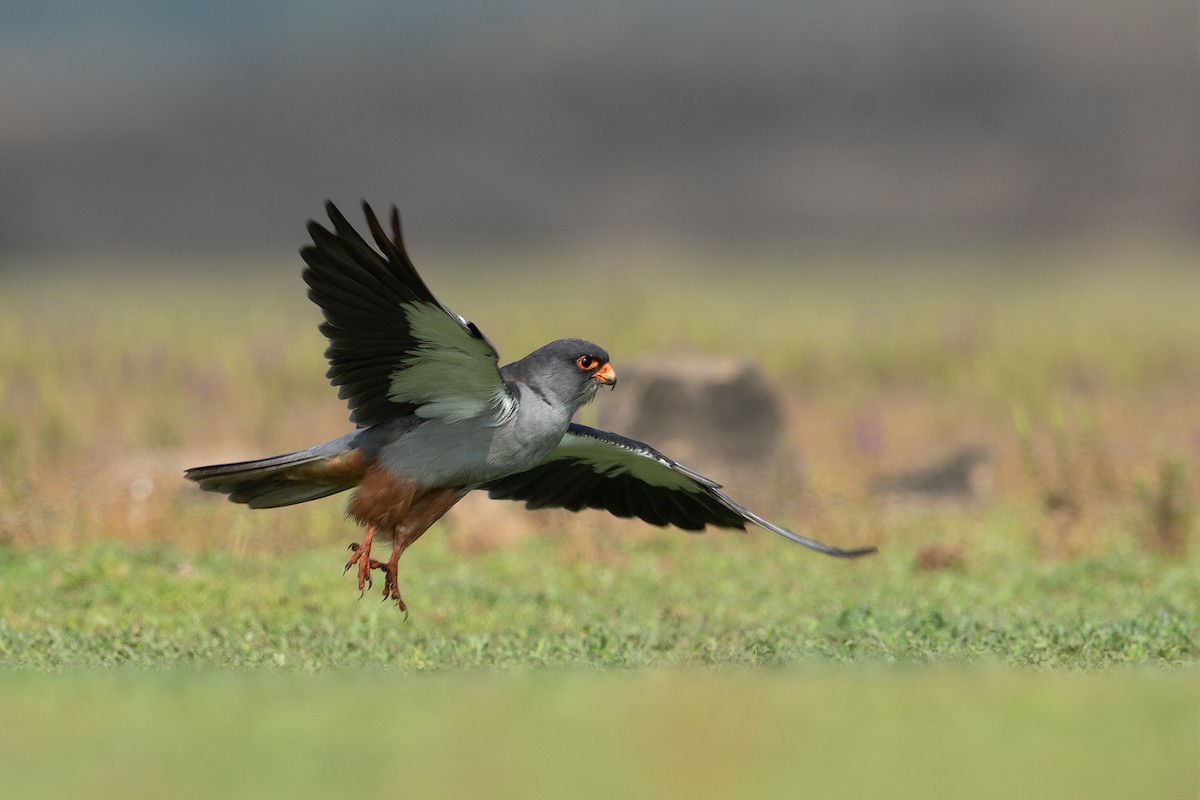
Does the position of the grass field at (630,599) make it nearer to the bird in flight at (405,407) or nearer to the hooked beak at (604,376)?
the bird in flight at (405,407)

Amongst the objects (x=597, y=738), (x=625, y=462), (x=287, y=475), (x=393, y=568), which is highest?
(x=287, y=475)

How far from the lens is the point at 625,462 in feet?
33.4

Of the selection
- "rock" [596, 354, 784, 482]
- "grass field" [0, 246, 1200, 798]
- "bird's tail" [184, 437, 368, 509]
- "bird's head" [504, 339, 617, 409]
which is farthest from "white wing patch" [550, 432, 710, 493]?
"rock" [596, 354, 784, 482]

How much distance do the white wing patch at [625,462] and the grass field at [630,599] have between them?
0.91 metres

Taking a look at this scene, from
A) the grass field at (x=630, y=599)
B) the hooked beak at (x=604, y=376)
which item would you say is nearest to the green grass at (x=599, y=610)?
the grass field at (x=630, y=599)

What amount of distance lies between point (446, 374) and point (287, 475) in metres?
1.25

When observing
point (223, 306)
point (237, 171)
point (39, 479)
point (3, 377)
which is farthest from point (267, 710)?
point (237, 171)

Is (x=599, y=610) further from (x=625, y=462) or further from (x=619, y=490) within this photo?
(x=625, y=462)

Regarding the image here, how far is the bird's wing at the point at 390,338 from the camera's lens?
797cm

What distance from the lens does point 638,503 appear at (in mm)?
10547

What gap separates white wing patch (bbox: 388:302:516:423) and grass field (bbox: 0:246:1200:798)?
4.68 ft

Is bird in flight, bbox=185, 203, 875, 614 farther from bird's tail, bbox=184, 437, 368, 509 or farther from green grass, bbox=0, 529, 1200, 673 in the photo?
green grass, bbox=0, 529, 1200, 673

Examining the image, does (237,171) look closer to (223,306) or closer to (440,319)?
(223,306)

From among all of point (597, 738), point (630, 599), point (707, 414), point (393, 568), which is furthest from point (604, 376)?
point (707, 414)
